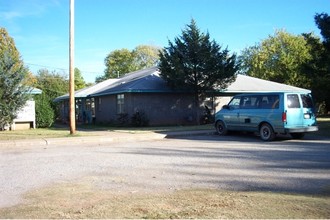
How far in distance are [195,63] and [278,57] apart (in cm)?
3122

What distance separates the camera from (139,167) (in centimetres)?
977

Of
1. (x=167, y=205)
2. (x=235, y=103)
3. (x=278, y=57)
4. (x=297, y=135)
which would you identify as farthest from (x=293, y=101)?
(x=278, y=57)

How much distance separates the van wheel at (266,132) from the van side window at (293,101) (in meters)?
1.18

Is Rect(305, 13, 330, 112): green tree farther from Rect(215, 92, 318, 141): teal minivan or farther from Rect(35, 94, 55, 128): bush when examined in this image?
Rect(35, 94, 55, 128): bush

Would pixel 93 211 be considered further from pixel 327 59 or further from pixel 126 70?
pixel 126 70

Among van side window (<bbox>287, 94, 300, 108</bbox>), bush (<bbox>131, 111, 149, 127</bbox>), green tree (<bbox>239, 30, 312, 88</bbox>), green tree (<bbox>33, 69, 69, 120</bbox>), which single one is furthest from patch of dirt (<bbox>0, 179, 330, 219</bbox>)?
green tree (<bbox>33, 69, 69, 120</bbox>)

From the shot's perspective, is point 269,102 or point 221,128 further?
point 221,128

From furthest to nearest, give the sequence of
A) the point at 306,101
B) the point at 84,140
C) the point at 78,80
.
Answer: the point at 78,80 → the point at 84,140 → the point at 306,101

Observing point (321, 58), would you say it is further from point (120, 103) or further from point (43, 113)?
point (43, 113)

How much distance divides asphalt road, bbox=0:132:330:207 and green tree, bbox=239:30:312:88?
107ft

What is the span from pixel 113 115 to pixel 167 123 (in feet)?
14.9

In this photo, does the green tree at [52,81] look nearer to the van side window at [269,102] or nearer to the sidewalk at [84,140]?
the sidewalk at [84,140]

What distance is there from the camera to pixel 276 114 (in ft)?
50.1

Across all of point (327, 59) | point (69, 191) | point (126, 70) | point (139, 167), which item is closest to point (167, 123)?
point (327, 59)
